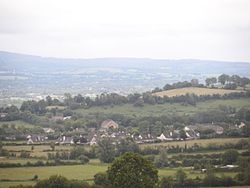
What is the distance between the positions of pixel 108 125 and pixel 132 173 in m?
28.8

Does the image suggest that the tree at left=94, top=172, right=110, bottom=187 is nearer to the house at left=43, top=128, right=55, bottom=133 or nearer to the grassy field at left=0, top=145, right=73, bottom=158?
the grassy field at left=0, top=145, right=73, bottom=158

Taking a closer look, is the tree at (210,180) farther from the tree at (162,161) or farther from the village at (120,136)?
the village at (120,136)

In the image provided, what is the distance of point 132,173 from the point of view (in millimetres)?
24578

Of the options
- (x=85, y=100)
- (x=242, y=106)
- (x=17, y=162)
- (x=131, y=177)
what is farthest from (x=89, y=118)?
(x=131, y=177)

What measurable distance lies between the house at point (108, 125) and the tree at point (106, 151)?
13371mm

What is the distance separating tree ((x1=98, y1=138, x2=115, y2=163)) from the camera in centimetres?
3559

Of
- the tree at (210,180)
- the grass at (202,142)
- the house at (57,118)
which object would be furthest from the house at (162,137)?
the tree at (210,180)

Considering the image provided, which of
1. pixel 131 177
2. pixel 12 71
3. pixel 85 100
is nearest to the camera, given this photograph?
pixel 131 177

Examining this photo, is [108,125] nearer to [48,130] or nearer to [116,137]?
[48,130]

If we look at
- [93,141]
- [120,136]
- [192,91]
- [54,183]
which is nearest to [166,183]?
[54,183]

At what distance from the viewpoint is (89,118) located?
185ft

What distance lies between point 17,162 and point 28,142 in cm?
1005

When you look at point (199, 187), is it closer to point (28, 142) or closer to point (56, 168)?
point (56, 168)

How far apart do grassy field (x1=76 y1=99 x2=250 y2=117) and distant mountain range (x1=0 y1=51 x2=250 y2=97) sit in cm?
1880
